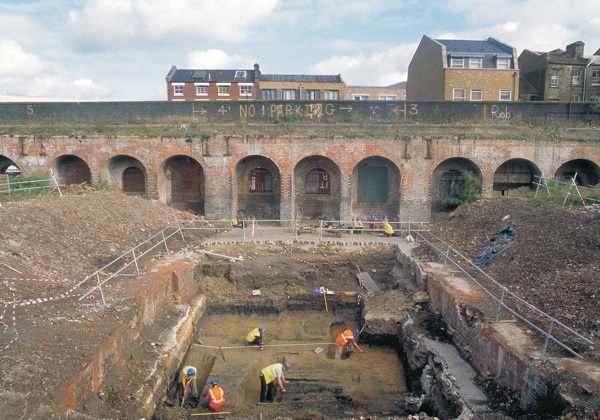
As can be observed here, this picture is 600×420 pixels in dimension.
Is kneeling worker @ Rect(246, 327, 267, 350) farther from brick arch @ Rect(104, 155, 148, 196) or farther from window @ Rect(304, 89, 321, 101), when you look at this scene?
window @ Rect(304, 89, 321, 101)

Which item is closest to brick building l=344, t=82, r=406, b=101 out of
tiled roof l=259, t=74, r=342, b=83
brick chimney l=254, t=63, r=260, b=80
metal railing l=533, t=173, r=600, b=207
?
tiled roof l=259, t=74, r=342, b=83

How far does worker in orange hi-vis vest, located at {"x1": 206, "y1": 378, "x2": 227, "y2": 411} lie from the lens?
9.19 metres

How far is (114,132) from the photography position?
21531 millimetres

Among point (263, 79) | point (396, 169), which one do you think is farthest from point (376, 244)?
point (263, 79)

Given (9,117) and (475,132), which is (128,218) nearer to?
(9,117)

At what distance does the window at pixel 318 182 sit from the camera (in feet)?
73.0

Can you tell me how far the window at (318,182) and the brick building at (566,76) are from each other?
21.8m

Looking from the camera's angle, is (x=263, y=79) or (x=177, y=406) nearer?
(x=177, y=406)

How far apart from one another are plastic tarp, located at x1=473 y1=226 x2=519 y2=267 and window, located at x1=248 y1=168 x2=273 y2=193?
11.3 m

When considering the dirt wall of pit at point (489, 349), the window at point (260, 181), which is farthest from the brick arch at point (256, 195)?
the dirt wall of pit at point (489, 349)

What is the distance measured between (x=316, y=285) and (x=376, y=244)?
10.2 ft

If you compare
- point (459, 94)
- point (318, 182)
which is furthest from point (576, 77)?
point (318, 182)

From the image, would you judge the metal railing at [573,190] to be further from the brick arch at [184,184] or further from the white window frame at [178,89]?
the white window frame at [178,89]

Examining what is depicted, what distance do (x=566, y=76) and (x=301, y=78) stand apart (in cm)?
2143
